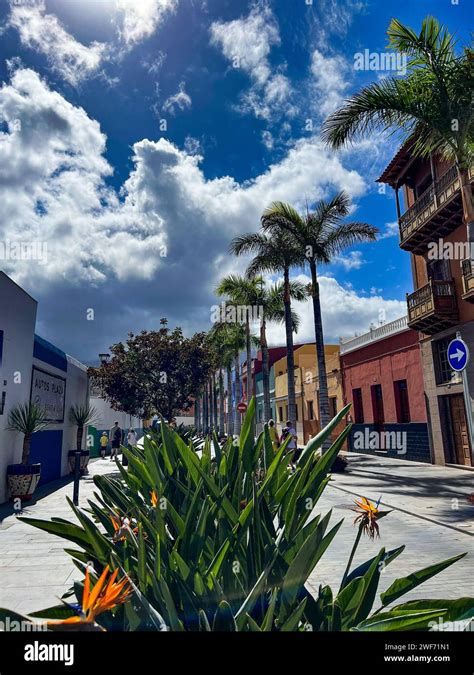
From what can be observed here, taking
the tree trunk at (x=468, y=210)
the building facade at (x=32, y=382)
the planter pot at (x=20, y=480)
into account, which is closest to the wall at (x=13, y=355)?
the building facade at (x=32, y=382)

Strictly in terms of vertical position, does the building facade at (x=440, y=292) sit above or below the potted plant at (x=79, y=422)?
above

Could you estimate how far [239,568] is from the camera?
1.90 meters

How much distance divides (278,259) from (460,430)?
1072cm

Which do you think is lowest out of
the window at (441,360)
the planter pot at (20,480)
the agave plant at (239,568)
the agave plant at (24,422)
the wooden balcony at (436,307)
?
the planter pot at (20,480)

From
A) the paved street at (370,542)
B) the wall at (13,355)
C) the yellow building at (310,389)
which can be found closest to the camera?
the paved street at (370,542)

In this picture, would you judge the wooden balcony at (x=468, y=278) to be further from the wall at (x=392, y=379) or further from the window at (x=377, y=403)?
the window at (x=377, y=403)

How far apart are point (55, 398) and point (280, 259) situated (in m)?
11.8

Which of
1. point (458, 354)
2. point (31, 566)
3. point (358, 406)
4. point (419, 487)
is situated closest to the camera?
point (31, 566)

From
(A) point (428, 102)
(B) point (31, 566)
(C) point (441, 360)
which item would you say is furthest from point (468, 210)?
(B) point (31, 566)

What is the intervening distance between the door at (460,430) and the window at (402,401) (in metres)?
3.83

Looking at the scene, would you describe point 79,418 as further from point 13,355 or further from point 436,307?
point 436,307

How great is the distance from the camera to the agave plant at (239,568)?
1.59m

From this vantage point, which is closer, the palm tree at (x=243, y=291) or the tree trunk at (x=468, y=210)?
the tree trunk at (x=468, y=210)

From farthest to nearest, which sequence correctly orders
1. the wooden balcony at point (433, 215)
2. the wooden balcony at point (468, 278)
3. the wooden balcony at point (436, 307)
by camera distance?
the wooden balcony at point (436, 307), the wooden balcony at point (433, 215), the wooden balcony at point (468, 278)
